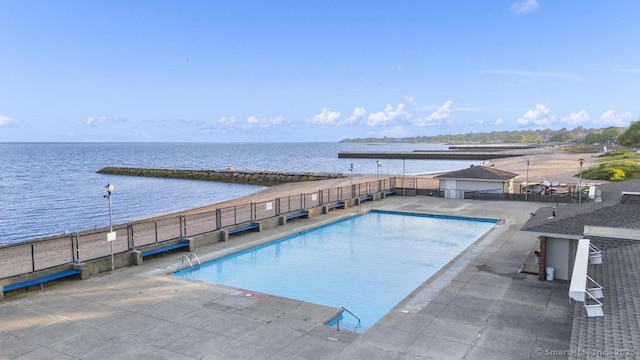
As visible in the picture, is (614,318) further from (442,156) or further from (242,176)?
(442,156)

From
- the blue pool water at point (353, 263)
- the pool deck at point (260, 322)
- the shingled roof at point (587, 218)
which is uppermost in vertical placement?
the shingled roof at point (587, 218)

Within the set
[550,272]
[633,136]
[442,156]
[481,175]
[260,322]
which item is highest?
[633,136]

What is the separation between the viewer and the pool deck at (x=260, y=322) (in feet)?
30.5

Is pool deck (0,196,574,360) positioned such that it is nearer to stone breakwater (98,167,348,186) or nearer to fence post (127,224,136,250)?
fence post (127,224,136,250)

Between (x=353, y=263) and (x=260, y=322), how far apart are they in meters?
8.79

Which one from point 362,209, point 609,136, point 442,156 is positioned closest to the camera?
point 362,209

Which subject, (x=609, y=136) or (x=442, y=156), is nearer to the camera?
(x=442, y=156)

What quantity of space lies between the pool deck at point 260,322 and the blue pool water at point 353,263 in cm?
183

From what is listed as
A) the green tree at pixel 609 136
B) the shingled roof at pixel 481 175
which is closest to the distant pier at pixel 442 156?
the green tree at pixel 609 136

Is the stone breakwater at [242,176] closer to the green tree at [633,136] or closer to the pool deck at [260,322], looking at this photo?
the pool deck at [260,322]

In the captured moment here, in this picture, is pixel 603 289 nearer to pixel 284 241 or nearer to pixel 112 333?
pixel 112 333

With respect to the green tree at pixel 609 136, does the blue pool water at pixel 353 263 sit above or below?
below

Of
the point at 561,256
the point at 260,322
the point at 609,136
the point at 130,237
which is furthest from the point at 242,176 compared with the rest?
the point at 609,136

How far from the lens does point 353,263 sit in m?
19.2
